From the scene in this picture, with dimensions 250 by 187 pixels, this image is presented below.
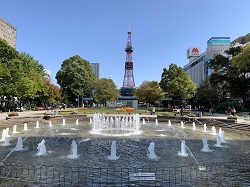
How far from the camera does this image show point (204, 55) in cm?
12075

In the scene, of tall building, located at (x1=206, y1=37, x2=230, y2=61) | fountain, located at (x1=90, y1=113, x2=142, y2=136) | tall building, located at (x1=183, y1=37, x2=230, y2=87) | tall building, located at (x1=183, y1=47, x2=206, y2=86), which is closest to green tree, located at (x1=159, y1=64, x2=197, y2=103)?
fountain, located at (x1=90, y1=113, x2=142, y2=136)

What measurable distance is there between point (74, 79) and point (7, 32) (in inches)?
2864

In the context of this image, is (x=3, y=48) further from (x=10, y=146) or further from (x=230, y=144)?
(x=230, y=144)

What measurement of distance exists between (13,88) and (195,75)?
395 feet

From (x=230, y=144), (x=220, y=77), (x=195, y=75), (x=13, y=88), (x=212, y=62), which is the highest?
(x=195, y=75)

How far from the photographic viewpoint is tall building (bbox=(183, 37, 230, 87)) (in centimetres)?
10825

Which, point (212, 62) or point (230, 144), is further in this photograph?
point (212, 62)

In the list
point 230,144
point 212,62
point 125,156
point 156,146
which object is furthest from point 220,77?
point 125,156

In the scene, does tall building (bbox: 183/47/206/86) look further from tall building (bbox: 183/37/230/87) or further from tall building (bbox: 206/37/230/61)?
tall building (bbox: 206/37/230/61)

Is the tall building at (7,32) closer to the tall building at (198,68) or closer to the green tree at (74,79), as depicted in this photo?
the green tree at (74,79)

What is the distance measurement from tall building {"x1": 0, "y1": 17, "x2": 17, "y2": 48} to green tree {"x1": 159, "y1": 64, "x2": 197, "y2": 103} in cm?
8695

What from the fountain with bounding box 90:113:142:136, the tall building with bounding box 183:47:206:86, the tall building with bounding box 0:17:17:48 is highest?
the tall building with bounding box 0:17:17:48

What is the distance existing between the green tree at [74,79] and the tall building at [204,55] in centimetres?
4431

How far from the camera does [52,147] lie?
12.9 meters
